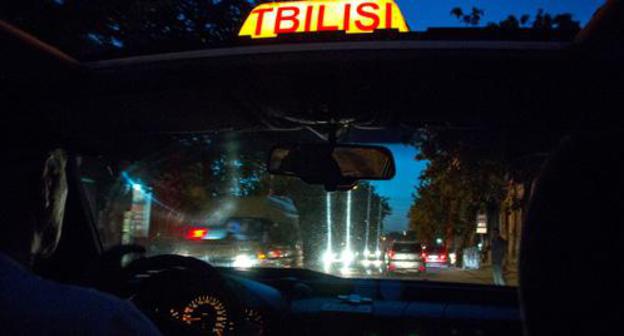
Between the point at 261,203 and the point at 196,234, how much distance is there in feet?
4.83

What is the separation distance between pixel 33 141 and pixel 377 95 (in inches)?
82.2

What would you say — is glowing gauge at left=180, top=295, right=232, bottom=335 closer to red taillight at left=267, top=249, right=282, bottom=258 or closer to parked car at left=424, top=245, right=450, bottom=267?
red taillight at left=267, top=249, right=282, bottom=258

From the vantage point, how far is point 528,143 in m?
4.68

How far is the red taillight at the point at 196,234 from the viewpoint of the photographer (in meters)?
7.98

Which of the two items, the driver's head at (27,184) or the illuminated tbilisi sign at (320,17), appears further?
the illuminated tbilisi sign at (320,17)

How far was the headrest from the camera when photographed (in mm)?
1352

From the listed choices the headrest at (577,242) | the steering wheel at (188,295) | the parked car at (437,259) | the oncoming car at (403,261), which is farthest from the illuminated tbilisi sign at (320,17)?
the parked car at (437,259)

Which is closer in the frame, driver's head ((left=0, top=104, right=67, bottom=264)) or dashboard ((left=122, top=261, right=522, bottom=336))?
driver's head ((left=0, top=104, right=67, bottom=264))

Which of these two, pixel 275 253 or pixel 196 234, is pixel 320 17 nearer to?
pixel 275 253

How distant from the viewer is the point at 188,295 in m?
3.37

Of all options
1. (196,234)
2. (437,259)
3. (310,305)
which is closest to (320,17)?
(310,305)

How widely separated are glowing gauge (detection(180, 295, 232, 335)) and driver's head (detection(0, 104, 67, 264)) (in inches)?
33.0

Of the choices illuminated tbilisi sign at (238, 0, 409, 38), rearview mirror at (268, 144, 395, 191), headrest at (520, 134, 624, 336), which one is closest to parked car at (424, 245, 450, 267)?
rearview mirror at (268, 144, 395, 191)

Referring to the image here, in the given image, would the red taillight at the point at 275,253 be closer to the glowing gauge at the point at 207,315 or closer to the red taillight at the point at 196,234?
the red taillight at the point at 196,234
